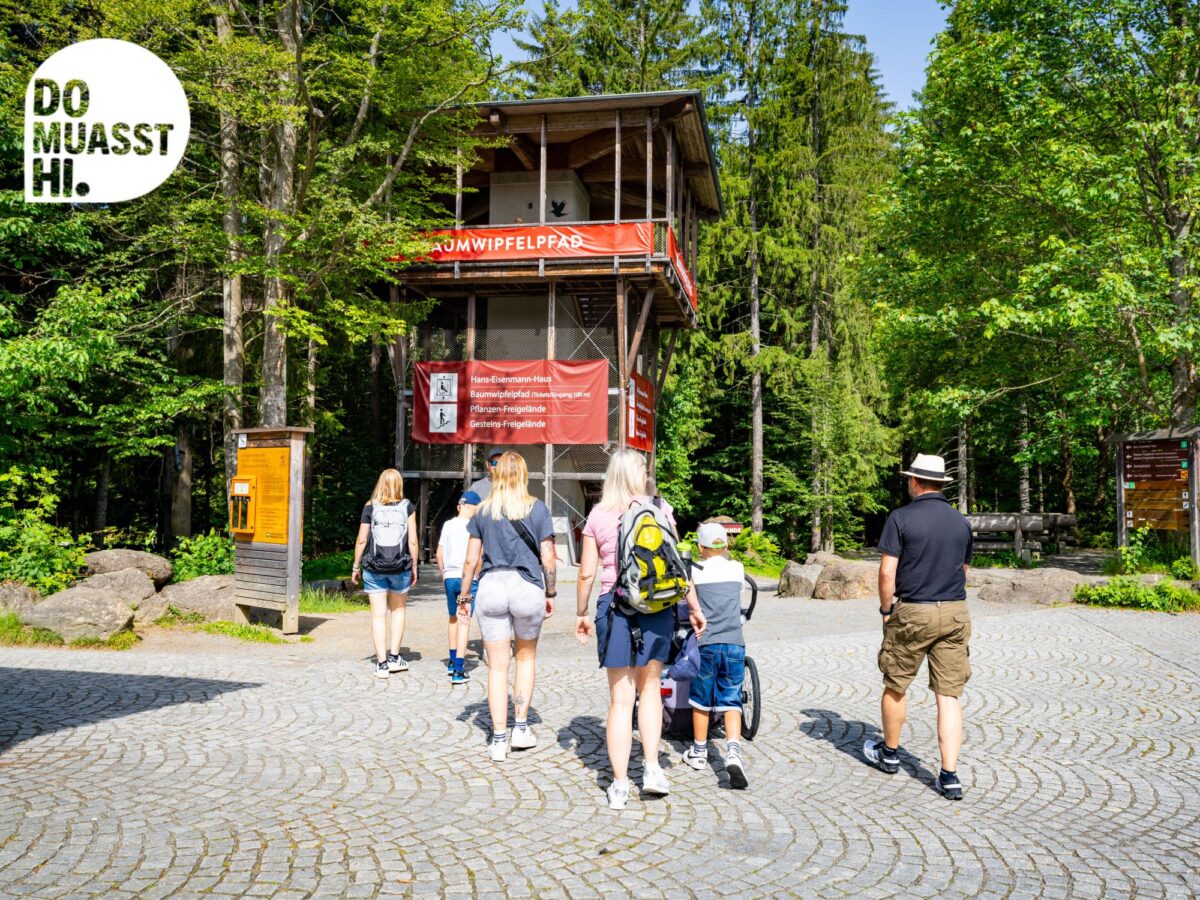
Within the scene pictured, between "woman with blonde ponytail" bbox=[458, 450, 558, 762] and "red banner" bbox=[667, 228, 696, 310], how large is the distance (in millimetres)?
15644

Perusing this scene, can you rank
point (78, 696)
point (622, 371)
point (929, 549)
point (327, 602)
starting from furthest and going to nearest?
1. point (622, 371)
2. point (327, 602)
3. point (78, 696)
4. point (929, 549)

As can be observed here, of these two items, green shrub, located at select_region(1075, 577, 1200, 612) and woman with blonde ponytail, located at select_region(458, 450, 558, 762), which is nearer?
woman with blonde ponytail, located at select_region(458, 450, 558, 762)

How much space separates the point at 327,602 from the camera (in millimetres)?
13750

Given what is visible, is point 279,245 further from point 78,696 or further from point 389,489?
point 78,696

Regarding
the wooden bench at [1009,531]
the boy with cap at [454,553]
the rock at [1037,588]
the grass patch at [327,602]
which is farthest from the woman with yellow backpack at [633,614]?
the wooden bench at [1009,531]

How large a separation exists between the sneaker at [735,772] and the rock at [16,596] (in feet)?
30.0

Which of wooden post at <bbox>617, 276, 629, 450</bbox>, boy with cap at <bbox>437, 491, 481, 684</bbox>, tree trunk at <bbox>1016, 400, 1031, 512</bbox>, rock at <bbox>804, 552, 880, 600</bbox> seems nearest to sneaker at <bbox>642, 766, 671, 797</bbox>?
boy with cap at <bbox>437, 491, 481, 684</bbox>

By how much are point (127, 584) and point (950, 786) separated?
10.2 metres

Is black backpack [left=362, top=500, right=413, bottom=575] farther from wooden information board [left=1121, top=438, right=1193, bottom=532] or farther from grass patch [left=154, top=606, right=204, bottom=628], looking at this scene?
wooden information board [left=1121, top=438, right=1193, bottom=532]

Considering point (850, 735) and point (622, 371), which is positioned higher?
point (622, 371)

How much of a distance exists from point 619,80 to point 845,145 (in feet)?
27.5

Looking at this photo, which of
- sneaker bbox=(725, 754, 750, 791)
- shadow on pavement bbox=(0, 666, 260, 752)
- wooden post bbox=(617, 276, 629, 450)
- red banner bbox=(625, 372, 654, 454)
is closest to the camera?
sneaker bbox=(725, 754, 750, 791)

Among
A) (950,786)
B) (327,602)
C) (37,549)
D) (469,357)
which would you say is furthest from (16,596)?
(469,357)

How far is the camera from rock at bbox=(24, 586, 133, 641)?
9352 millimetres
